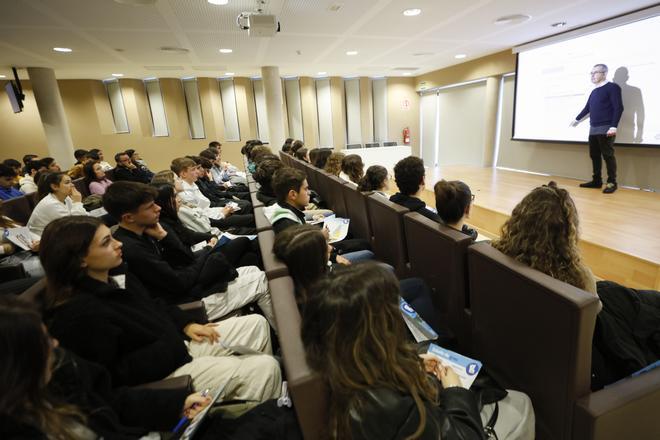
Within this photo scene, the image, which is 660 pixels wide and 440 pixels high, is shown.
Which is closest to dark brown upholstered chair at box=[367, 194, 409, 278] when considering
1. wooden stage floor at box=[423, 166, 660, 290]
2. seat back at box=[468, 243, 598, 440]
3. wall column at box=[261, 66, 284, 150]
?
seat back at box=[468, 243, 598, 440]

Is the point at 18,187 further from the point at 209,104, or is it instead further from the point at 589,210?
the point at 589,210

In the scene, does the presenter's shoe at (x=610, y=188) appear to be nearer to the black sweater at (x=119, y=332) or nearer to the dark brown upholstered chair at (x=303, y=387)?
the dark brown upholstered chair at (x=303, y=387)

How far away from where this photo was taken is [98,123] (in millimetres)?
8617

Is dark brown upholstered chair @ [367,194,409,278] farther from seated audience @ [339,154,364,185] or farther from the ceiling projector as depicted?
the ceiling projector

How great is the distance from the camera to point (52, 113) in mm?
6684

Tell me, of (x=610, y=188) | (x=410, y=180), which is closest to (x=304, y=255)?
(x=410, y=180)

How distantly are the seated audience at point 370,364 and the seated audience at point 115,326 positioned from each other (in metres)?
0.56

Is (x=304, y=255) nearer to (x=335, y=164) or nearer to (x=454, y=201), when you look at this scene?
(x=454, y=201)

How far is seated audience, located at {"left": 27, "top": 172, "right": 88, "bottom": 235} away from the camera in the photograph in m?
2.87

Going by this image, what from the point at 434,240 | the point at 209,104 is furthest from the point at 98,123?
the point at 434,240

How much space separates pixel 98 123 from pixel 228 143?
130 inches

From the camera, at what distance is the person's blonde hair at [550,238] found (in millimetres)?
1228

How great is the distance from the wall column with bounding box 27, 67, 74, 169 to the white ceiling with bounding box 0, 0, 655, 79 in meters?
0.32

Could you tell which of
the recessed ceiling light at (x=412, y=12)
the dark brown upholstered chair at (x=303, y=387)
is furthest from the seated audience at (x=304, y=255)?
the recessed ceiling light at (x=412, y=12)
